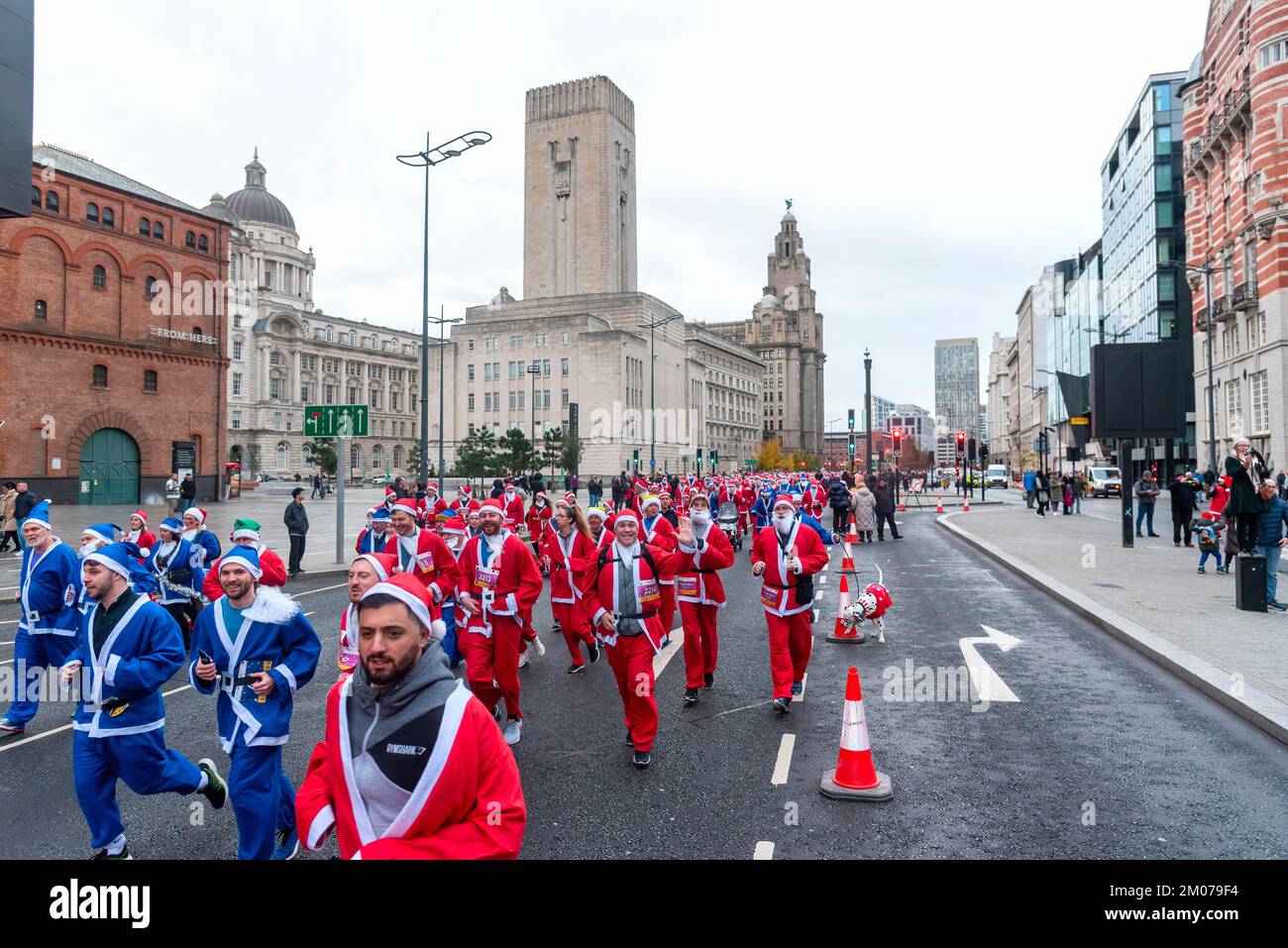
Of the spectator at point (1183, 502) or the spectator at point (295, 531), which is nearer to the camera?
the spectator at point (295, 531)

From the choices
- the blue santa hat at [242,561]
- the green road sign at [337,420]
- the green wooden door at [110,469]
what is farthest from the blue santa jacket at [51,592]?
the green wooden door at [110,469]

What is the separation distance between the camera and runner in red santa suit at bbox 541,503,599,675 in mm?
7646

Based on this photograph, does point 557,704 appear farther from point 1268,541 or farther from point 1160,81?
point 1160,81

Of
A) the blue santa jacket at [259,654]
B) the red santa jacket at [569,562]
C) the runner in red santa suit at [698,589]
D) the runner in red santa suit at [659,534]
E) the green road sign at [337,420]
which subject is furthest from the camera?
the green road sign at [337,420]

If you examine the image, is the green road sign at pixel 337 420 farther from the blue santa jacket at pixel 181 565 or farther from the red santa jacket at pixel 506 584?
the red santa jacket at pixel 506 584

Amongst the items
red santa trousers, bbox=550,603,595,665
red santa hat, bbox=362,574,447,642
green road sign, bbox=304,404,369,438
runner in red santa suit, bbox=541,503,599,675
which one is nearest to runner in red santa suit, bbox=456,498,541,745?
red santa trousers, bbox=550,603,595,665

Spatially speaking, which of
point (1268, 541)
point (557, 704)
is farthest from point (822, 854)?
point (1268, 541)

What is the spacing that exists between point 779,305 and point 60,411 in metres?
153

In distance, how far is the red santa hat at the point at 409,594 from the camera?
2.47m

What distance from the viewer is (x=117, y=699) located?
418 centimetres

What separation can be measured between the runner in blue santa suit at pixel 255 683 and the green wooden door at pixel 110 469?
40.1 m

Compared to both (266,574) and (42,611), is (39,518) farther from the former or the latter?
(266,574)

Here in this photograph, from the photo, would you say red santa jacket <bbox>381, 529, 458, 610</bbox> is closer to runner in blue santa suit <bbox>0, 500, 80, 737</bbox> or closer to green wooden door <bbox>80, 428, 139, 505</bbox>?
runner in blue santa suit <bbox>0, 500, 80, 737</bbox>

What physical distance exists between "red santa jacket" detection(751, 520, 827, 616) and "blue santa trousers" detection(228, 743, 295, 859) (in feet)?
13.9
